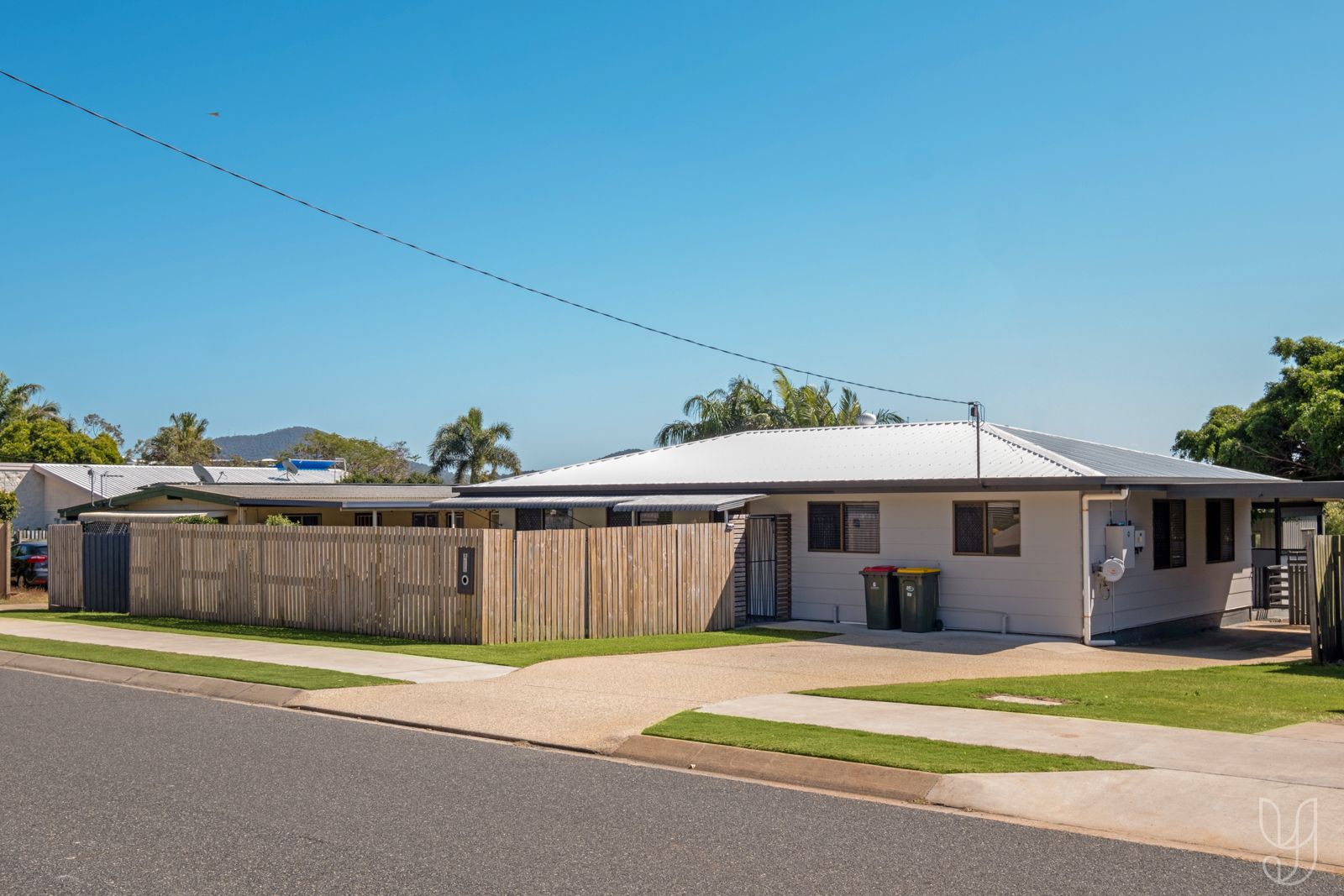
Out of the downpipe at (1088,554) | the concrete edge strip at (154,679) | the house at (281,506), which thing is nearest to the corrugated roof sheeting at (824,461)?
the downpipe at (1088,554)

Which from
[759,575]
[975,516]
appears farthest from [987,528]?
[759,575]

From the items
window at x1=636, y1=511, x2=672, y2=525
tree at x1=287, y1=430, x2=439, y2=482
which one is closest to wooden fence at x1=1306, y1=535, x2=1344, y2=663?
window at x1=636, y1=511, x2=672, y2=525

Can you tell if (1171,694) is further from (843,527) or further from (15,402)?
(15,402)

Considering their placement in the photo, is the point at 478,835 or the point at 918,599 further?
the point at 918,599

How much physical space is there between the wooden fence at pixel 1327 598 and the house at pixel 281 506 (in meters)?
17.4

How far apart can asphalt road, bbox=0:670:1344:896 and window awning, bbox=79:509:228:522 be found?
21.0 meters

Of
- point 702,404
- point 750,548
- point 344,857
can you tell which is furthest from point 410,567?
point 702,404

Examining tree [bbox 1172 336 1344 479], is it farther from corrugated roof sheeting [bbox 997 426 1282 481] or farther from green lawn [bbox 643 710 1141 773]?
green lawn [bbox 643 710 1141 773]

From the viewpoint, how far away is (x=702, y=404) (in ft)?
146

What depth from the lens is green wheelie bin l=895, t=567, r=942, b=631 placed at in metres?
20.0

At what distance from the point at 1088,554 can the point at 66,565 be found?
21085 millimetres

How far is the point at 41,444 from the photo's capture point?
6419cm

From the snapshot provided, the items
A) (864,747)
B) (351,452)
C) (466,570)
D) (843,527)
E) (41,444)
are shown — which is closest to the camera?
(864,747)

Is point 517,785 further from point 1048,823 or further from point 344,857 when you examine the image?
point 1048,823
